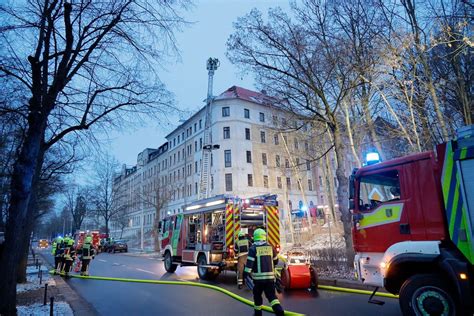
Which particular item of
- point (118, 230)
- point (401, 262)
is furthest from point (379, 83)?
point (118, 230)

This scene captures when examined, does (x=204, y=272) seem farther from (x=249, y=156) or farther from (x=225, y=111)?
(x=225, y=111)

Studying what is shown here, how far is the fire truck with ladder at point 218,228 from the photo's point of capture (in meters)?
12.3

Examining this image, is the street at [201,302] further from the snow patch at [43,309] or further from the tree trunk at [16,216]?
the tree trunk at [16,216]

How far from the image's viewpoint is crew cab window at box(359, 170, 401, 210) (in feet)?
20.3

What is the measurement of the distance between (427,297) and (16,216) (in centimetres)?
770

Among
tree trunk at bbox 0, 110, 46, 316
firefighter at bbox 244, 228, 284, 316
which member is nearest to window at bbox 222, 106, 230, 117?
tree trunk at bbox 0, 110, 46, 316

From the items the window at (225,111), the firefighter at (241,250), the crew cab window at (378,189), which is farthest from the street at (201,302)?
the window at (225,111)

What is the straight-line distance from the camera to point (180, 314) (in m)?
7.24

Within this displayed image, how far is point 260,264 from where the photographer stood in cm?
623

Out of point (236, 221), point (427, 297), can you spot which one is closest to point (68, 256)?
point (236, 221)

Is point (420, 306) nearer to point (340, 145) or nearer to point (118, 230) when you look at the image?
point (340, 145)

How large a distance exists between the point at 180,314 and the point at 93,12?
697cm

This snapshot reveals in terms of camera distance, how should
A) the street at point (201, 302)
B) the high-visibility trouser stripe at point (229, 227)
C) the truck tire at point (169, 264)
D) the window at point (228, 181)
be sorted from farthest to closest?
the window at point (228, 181)
the truck tire at point (169, 264)
the high-visibility trouser stripe at point (229, 227)
the street at point (201, 302)

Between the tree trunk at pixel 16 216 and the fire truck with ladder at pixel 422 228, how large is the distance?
673cm
